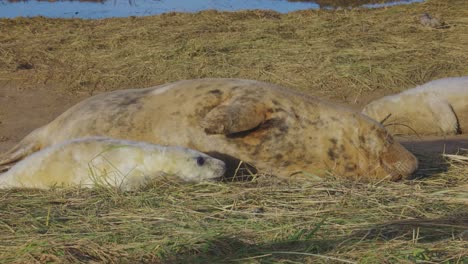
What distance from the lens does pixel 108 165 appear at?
5031mm

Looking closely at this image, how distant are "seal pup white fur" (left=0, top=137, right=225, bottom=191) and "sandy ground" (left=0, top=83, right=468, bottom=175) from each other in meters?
1.99

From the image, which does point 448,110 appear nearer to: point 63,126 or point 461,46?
point 461,46

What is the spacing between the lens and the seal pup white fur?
493cm

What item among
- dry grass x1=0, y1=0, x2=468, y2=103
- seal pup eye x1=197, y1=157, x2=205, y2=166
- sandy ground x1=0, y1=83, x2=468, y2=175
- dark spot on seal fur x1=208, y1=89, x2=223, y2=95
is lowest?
sandy ground x1=0, y1=83, x2=468, y2=175

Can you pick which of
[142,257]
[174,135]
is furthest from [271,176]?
[142,257]

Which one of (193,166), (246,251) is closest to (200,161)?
(193,166)

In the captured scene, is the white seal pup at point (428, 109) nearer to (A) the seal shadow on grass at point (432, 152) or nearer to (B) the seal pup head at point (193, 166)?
(A) the seal shadow on grass at point (432, 152)

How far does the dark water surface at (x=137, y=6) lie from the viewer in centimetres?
1616

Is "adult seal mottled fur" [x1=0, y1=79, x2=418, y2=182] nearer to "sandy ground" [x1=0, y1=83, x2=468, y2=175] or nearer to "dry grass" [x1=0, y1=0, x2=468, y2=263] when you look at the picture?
"dry grass" [x1=0, y1=0, x2=468, y2=263]

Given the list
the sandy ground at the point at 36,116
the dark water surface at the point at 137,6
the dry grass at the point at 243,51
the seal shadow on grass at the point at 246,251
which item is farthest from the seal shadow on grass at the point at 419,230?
the dark water surface at the point at 137,6

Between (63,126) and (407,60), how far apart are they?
5.53 m

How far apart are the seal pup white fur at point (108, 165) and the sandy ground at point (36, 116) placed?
6.52 feet

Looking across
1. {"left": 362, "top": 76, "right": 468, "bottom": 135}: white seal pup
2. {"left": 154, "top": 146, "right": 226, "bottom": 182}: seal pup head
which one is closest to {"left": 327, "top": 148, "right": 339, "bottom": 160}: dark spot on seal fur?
{"left": 154, "top": 146, "right": 226, "bottom": 182}: seal pup head

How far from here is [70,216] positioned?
4379mm
